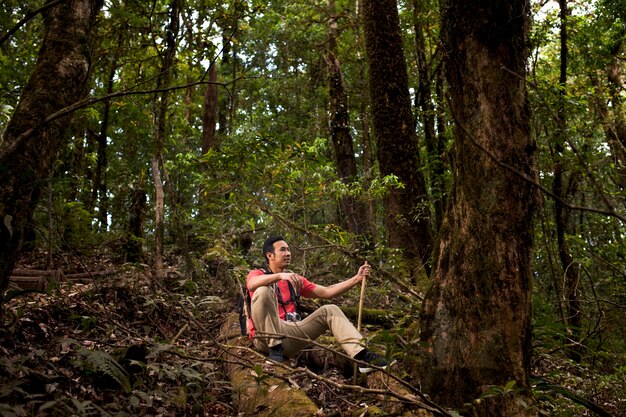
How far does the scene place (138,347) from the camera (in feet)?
12.8

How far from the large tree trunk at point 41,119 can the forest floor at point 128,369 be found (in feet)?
2.10

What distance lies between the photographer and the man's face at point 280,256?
561 centimetres

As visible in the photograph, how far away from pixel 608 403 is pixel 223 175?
5.92 m

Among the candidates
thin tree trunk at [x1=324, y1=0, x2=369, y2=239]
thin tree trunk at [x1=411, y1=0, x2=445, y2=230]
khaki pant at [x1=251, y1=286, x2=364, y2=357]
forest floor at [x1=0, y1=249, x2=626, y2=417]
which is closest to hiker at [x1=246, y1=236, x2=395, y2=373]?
khaki pant at [x1=251, y1=286, x2=364, y2=357]

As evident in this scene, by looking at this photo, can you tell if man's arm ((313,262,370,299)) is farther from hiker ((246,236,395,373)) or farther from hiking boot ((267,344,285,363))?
hiking boot ((267,344,285,363))

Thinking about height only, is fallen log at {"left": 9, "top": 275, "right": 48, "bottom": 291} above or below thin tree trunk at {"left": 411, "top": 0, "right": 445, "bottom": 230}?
below

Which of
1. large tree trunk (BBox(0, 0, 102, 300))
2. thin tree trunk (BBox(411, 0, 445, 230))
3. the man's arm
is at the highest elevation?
thin tree trunk (BBox(411, 0, 445, 230))

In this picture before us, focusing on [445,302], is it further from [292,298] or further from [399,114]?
[399,114]

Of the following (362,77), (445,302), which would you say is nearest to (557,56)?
(362,77)

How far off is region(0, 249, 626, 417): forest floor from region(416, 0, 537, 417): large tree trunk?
1.63ft

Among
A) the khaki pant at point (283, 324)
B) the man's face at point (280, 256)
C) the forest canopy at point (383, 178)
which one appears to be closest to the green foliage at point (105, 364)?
the forest canopy at point (383, 178)

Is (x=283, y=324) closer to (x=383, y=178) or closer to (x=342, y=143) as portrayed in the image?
(x=383, y=178)

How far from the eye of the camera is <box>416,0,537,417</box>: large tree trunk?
358 centimetres

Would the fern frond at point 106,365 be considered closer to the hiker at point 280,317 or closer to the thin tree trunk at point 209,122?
the hiker at point 280,317
